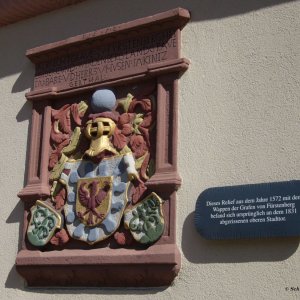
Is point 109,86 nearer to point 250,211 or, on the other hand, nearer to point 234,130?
point 234,130

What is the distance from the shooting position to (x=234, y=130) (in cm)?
541

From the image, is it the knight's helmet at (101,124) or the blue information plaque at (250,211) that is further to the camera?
the knight's helmet at (101,124)

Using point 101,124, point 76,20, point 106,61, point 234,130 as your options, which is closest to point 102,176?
point 101,124

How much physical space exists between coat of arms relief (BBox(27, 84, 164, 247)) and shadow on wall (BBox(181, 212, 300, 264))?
252 mm

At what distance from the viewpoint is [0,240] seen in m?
6.68

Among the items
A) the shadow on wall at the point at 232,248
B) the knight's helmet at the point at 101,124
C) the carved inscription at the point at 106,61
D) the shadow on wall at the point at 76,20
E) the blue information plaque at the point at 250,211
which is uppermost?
the shadow on wall at the point at 76,20

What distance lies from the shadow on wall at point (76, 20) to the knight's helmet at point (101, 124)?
79 centimetres

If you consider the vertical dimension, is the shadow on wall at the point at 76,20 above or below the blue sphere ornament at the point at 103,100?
above

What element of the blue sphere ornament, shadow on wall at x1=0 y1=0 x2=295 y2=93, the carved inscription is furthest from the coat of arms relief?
shadow on wall at x1=0 y1=0 x2=295 y2=93

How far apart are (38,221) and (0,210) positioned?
0.65m

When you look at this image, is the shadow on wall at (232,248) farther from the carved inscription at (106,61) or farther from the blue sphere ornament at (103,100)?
the carved inscription at (106,61)

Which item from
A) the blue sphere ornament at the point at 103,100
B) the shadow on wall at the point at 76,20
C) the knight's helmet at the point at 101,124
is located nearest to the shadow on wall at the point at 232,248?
the knight's helmet at the point at 101,124

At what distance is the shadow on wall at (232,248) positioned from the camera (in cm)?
494

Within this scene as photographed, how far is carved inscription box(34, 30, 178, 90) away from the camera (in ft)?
19.5
